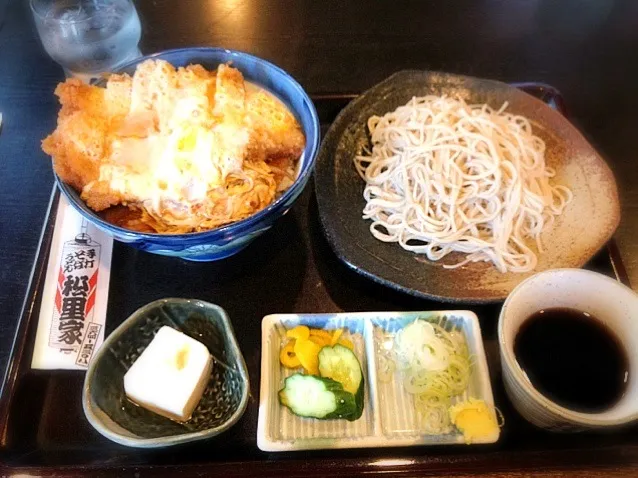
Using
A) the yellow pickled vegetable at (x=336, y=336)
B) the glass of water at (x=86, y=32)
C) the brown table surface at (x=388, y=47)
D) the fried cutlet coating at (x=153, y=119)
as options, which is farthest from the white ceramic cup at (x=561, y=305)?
the glass of water at (x=86, y=32)

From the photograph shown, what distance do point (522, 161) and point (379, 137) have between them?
19.1 inches

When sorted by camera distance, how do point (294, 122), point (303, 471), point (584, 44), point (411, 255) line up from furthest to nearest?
point (584, 44), point (411, 255), point (294, 122), point (303, 471)

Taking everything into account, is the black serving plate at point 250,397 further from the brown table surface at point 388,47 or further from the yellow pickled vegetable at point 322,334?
the brown table surface at point 388,47

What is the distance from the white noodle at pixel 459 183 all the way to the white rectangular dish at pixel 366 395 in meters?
0.29

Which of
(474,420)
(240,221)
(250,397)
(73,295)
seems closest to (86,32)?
(73,295)

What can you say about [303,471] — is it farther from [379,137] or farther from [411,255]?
[379,137]

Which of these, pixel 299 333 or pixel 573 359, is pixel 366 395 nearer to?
pixel 299 333

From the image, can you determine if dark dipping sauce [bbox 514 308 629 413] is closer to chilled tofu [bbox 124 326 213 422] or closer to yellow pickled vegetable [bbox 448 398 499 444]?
yellow pickled vegetable [bbox 448 398 499 444]

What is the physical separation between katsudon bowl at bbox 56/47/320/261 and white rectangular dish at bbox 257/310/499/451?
245 mm

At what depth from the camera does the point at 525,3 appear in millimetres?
2443

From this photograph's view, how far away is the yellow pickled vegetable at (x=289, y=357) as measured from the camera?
4.49ft

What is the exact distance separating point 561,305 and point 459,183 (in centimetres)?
55

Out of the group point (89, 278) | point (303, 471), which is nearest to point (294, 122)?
point (89, 278)

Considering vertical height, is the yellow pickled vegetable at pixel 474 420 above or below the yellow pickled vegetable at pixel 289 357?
above
